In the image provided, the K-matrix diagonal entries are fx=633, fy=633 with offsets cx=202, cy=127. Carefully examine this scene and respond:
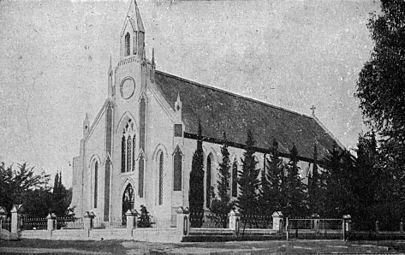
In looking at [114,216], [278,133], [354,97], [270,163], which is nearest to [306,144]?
[278,133]

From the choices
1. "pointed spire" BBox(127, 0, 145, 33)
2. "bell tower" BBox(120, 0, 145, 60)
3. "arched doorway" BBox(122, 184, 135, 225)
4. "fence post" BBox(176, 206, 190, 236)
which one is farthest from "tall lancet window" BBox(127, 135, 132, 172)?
"fence post" BBox(176, 206, 190, 236)

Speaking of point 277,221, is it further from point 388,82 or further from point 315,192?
point 388,82

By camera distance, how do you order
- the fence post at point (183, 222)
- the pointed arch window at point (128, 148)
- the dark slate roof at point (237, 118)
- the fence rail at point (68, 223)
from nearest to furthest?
1. the fence post at point (183, 222)
2. the fence rail at point (68, 223)
3. the pointed arch window at point (128, 148)
4. the dark slate roof at point (237, 118)

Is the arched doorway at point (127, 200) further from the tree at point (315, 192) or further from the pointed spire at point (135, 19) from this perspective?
the tree at point (315, 192)

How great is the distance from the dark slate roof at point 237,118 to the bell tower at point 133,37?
2.02 meters

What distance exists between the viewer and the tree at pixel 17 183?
1353 inches

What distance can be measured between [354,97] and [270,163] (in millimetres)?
12585

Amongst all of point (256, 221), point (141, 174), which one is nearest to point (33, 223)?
point (141, 174)

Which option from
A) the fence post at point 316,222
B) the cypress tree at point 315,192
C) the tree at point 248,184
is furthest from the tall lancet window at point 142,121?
the fence post at point 316,222

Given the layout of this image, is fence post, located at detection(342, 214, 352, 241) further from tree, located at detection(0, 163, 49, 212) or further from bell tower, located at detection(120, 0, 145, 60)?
tree, located at detection(0, 163, 49, 212)

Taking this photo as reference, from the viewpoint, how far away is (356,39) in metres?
24.5

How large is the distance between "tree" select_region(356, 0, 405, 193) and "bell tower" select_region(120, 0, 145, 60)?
1659 cm

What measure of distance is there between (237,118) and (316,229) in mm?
12472

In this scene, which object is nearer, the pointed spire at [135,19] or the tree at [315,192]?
the tree at [315,192]
